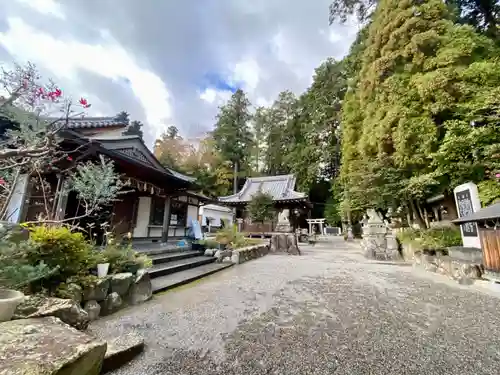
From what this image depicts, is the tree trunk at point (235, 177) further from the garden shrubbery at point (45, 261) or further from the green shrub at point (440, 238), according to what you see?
the garden shrubbery at point (45, 261)

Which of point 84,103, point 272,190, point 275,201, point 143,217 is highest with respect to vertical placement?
point 272,190

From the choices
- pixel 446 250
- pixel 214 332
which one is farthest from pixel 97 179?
pixel 446 250

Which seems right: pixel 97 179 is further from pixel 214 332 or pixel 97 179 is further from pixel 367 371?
pixel 367 371

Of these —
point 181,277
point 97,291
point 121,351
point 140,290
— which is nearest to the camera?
point 121,351

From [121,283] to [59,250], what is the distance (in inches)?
36.1

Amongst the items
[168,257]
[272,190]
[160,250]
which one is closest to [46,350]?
[168,257]

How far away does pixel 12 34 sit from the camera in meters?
3.32

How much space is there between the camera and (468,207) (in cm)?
609

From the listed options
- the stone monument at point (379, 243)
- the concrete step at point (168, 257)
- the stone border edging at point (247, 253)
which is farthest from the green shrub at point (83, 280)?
the stone monument at point (379, 243)

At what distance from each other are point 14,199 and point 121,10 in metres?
4.99

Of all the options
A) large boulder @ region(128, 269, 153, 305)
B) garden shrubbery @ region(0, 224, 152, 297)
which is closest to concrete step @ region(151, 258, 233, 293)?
large boulder @ region(128, 269, 153, 305)

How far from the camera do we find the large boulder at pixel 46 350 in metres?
1.28

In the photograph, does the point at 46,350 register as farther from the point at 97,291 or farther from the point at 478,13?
the point at 478,13

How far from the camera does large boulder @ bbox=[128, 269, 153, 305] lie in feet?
10.7
